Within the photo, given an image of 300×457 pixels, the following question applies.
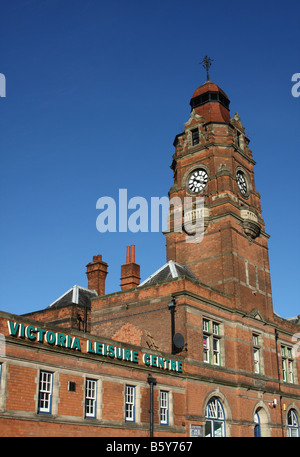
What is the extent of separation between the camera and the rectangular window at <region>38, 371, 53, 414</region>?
20.7 meters

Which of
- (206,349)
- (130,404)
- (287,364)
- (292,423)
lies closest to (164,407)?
(130,404)

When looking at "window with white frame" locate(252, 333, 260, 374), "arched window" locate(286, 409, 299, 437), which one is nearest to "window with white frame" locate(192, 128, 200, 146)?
"window with white frame" locate(252, 333, 260, 374)

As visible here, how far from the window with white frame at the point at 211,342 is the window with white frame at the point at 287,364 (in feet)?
34.9

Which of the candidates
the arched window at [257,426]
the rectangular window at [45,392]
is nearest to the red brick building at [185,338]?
the rectangular window at [45,392]

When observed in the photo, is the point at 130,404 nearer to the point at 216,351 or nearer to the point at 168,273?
the point at 216,351

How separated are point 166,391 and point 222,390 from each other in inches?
218

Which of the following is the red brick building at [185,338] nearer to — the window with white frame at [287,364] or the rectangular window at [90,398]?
the rectangular window at [90,398]

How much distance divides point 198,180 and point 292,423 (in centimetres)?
2075

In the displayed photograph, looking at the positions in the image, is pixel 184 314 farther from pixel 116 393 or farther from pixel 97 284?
pixel 97 284

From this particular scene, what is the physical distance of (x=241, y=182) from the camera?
42062 mm

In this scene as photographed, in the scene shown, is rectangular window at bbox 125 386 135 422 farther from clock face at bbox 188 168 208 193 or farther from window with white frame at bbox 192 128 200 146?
window with white frame at bbox 192 128 200 146

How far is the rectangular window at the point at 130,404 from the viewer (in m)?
24.8

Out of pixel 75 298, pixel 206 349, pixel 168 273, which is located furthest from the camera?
pixel 75 298
